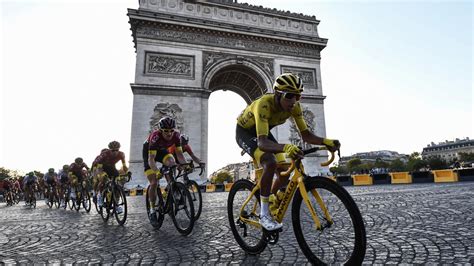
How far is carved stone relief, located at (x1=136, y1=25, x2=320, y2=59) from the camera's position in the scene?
2117 cm

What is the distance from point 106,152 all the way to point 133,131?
526 inches

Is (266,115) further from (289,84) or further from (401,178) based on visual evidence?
(401,178)

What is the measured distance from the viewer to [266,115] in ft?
8.37

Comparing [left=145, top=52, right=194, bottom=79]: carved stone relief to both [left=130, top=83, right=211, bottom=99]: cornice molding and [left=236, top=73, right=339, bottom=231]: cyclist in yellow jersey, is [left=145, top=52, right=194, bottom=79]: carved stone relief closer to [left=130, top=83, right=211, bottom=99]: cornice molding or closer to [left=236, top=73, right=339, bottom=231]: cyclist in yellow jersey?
[left=130, top=83, right=211, bottom=99]: cornice molding

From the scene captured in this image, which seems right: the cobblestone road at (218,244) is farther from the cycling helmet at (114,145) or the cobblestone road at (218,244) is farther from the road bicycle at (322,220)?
the cycling helmet at (114,145)

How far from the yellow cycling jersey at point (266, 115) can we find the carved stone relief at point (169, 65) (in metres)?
18.9

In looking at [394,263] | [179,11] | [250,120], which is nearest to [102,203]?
[250,120]

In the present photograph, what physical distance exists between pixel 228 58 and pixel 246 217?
2092 cm

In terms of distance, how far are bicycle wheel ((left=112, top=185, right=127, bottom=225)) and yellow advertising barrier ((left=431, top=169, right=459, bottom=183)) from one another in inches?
633

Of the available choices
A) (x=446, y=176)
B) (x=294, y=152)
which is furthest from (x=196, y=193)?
(x=446, y=176)

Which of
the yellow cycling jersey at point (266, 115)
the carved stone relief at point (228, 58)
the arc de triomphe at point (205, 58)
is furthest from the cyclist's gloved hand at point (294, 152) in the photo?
the carved stone relief at point (228, 58)

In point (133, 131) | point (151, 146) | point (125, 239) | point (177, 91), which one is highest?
point (177, 91)

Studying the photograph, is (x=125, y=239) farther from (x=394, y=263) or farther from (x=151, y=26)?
(x=151, y=26)

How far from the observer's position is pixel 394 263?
222cm
